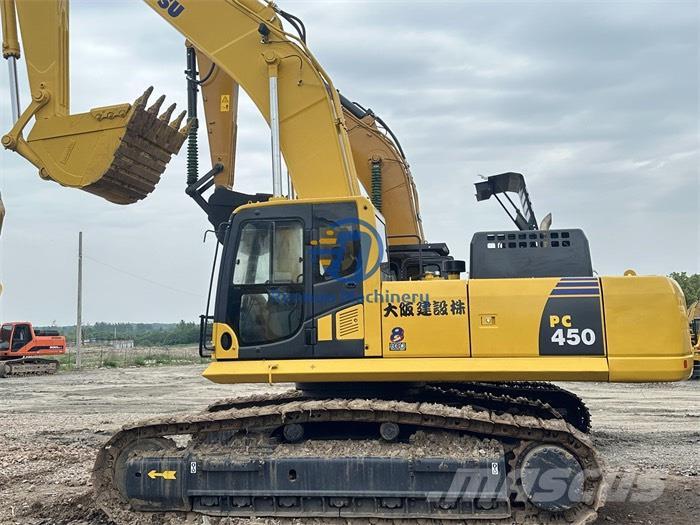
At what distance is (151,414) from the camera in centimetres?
1457

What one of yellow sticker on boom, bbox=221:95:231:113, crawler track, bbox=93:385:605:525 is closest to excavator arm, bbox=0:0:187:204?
yellow sticker on boom, bbox=221:95:231:113

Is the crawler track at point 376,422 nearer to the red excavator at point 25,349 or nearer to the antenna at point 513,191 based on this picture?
the antenna at point 513,191

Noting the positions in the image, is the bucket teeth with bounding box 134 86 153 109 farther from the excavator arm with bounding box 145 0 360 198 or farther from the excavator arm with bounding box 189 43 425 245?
the excavator arm with bounding box 189 43 425 245

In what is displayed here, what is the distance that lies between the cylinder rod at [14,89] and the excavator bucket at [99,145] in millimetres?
289

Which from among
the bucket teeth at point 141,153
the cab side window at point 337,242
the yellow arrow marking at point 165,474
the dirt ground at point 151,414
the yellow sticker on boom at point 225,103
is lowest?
the dirt ground at point 151,414

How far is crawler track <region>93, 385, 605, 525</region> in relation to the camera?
593 centimetres

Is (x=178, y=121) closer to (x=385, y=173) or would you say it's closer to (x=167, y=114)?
(x=167, y=114)

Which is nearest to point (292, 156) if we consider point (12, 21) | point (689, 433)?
point (12, 21)

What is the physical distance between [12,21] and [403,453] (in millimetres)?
6873

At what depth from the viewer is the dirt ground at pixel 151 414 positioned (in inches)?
274

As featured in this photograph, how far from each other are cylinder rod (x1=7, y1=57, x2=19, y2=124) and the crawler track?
13.1ft

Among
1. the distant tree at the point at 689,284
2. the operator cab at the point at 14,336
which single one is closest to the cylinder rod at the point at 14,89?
the operator cab at the point at 14,336

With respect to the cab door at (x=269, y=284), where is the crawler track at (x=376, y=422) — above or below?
below

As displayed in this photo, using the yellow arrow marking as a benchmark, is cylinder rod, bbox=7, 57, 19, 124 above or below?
above
